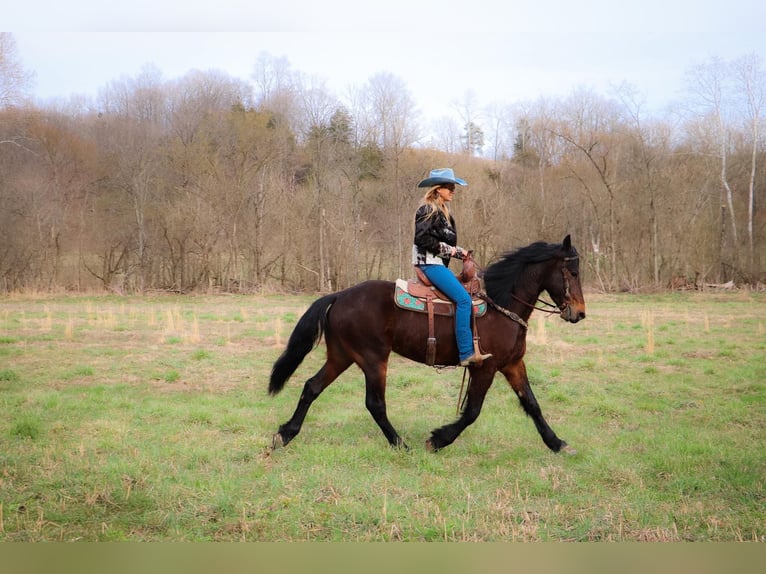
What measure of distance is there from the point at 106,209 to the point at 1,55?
1426cm

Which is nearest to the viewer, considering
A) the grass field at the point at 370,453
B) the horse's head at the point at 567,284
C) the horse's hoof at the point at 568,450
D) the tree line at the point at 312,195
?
the grass field at the point at 370,453

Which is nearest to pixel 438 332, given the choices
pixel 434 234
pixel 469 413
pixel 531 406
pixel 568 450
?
pixel 469 413

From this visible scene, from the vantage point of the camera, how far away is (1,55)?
408 inches

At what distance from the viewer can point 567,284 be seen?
5215 millimetres

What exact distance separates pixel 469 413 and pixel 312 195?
19.7 meters

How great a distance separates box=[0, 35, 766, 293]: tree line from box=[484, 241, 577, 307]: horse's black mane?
16003mm

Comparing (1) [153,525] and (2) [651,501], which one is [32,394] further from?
(2) [651,501]

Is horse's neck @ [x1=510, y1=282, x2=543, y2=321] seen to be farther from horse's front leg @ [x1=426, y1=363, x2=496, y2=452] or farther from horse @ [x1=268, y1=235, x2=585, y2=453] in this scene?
horse's front leg @ [x1=426, y1=363, x2=496, y2=452]

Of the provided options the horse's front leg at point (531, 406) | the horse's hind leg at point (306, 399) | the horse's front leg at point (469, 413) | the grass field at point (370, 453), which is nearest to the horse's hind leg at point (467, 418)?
the horse's front leg at point (469, 413)

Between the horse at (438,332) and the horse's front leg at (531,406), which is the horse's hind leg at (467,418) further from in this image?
the horse's front leg at (531,406)

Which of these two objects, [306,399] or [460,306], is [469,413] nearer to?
[460,306]

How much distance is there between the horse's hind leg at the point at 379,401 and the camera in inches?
200

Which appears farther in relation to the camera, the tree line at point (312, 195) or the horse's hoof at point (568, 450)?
the tree line at point (312, 195)

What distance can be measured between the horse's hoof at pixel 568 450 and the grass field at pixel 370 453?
68 mm
